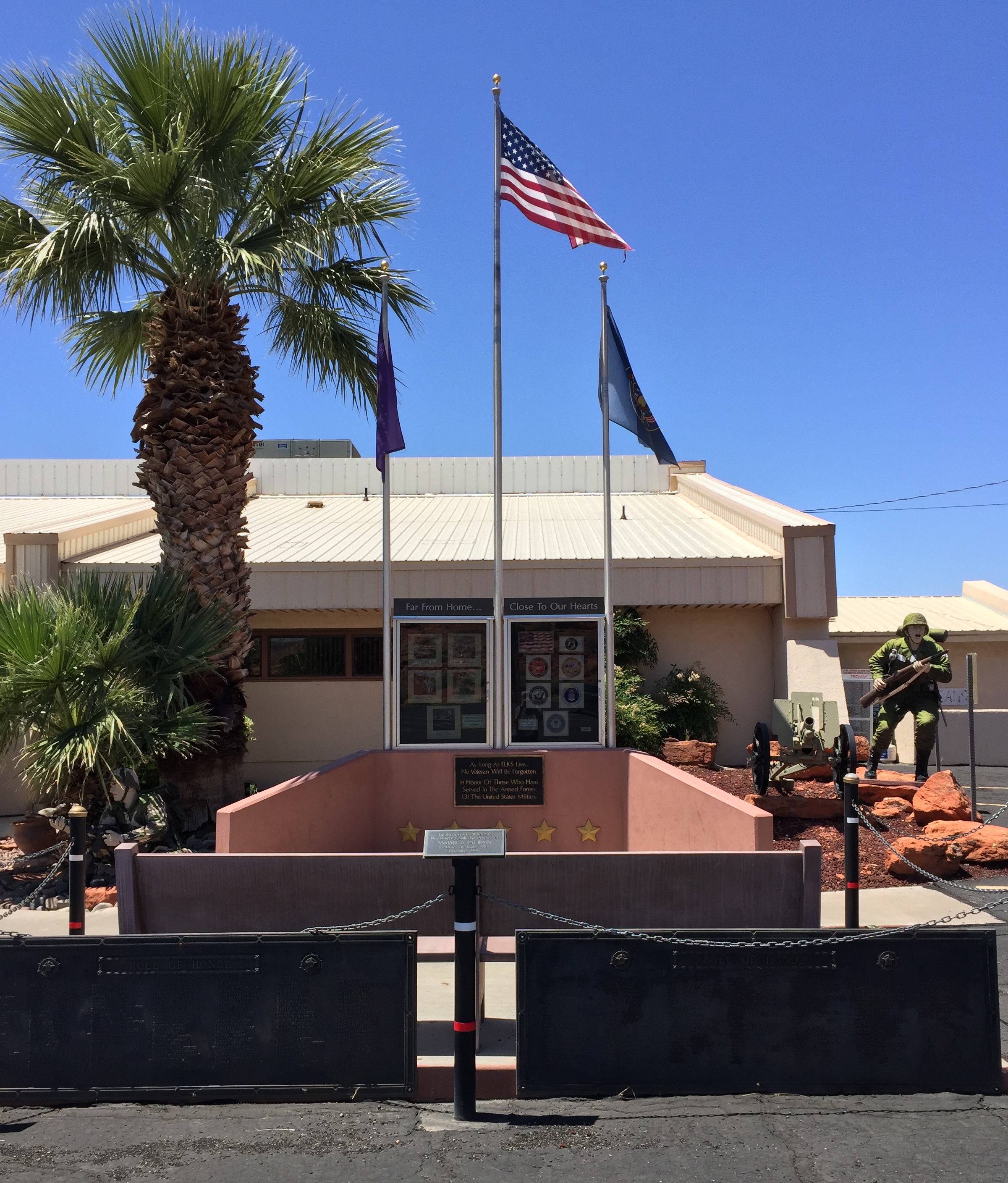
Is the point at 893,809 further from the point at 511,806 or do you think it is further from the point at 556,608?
the point at 556,608

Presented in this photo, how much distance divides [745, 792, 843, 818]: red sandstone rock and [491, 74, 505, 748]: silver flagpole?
10.3 feet

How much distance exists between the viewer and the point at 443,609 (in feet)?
39.9

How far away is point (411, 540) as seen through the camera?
19.0m

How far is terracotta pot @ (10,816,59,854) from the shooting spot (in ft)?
38.0

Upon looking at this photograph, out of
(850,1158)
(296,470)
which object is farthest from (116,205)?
(296,470)

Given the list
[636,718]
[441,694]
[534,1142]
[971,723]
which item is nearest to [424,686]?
[441,694]

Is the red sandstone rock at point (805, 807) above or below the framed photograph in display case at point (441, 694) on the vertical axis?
below

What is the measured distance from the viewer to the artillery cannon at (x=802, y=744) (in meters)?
11.6

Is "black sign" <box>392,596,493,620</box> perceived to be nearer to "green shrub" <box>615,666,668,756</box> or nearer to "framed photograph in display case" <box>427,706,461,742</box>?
"framed photograph in display case" <box>427,706,461,742</box>

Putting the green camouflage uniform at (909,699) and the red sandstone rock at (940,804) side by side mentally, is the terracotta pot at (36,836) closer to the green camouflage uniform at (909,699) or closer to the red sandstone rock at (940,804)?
the red sandstone rock at (940,804)

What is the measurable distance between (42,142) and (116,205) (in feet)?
3.64

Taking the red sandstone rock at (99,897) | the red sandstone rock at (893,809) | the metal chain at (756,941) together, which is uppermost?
the metal chain at (756,941)

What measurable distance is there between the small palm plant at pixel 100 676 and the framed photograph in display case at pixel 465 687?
260cm

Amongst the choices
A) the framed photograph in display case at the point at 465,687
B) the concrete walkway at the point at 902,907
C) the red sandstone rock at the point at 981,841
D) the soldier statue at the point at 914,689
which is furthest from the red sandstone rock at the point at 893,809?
the framed photograph in display case at the point at 465,687
